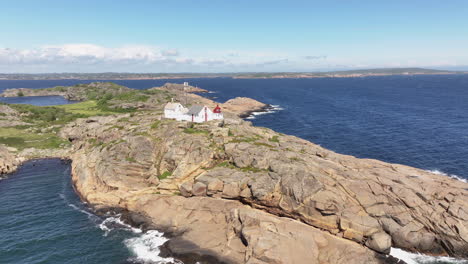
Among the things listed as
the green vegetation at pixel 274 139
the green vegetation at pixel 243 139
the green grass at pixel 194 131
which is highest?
the green grass at pixel 194 131

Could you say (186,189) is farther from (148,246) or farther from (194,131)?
(194,131)

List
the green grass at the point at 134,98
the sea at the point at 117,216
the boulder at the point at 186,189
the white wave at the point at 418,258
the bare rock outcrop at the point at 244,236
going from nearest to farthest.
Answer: the bare rock outcrop at the point at 244,236
the white wave at the point at 418,258
the sea at the point at 117,216
the boulder at the point at 186,189
the green grass at the point at 134,98

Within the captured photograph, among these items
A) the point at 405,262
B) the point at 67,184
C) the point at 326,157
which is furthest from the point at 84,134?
the point at 405,262

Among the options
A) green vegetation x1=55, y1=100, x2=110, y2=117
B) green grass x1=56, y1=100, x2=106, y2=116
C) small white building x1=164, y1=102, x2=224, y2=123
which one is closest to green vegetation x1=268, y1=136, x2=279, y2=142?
small white building x1=164, y1=102, x2=224, y2=123

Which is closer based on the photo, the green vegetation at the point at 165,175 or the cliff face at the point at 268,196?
the cliff face at the point at 268,196

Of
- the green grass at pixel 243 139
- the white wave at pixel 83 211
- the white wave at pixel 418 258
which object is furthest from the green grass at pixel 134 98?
the white wave at pixel 418 258

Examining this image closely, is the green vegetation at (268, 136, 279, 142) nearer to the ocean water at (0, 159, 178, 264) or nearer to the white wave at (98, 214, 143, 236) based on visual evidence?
the ocean water at (0, 159, 178, 264)

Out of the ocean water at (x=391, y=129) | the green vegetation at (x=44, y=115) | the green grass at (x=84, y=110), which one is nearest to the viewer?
the ocean water at (x=391, y=129)

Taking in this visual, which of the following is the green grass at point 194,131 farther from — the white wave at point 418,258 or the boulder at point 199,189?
the white wave at point 418,258
